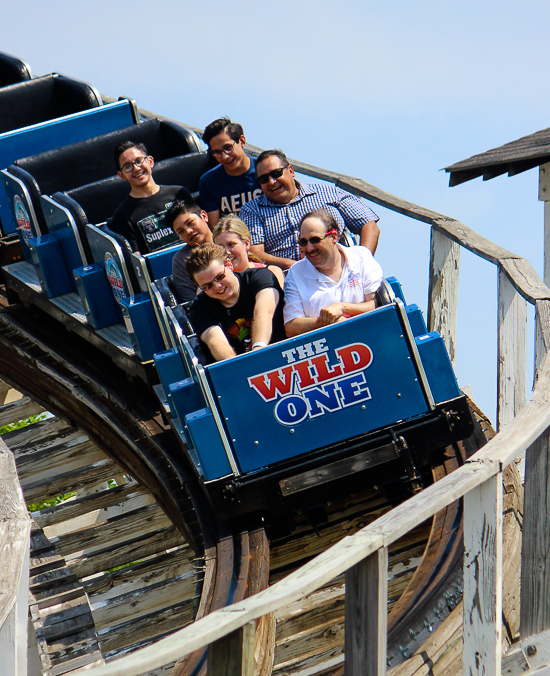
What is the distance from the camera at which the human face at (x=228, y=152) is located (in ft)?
16.6

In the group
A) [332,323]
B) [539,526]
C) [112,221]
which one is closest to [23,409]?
[112,221]

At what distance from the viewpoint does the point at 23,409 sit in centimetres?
586

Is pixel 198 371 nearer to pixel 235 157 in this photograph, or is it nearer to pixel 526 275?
pixel 526 275

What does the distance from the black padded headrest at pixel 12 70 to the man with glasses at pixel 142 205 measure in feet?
12.4

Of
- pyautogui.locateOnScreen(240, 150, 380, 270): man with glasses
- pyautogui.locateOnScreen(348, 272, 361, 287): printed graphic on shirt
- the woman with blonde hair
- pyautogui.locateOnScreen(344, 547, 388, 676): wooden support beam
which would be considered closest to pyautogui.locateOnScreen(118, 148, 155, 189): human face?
pyautogui.locateOnScreen(240, 150, 380, 270): man with glasses

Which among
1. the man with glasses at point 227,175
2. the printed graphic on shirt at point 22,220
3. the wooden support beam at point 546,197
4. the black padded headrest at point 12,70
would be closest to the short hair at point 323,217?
the man with glasses at point 227,175

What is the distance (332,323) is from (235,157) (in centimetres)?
196

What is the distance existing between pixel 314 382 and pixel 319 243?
0.64 meters

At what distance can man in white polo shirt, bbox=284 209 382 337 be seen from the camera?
11.9 ft

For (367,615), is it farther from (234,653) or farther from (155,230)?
(155,230)

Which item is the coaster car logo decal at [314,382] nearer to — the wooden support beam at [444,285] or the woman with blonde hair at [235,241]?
the woman with blonde hair at [235,241]

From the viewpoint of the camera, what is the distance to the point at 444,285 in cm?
475

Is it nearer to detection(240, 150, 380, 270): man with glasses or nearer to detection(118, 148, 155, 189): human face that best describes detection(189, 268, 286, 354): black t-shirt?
detection(240, 150, 380, 270): man with glasses

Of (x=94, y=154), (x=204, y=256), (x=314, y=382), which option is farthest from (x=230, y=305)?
(x=94, y=154)
